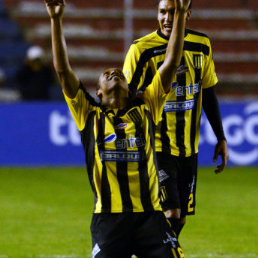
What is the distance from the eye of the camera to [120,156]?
416 centimetres

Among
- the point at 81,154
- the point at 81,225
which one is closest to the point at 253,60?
the point at 81,154

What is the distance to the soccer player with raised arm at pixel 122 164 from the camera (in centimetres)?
408

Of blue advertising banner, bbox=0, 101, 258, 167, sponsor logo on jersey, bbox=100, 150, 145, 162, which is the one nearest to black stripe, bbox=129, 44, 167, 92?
sponsor logo on jersey, bbox=100, 150, 145, 162

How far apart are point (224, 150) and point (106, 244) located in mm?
1820

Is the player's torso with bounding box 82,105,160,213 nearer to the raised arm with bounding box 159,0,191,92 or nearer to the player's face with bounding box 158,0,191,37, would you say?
the raised arm with bounding box 159,0,191,92

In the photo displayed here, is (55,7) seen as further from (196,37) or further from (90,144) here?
(196,37)

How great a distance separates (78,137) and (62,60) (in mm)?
8914

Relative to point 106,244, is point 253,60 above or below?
below

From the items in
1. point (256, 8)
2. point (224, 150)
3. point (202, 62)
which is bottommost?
point (256, 8)

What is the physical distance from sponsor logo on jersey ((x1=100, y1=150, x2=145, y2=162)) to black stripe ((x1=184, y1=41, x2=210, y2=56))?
1491 mm

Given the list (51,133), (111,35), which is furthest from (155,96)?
(111,35)

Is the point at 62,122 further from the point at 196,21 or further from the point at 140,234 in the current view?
the point at 140,234

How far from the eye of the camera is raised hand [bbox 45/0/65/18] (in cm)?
385

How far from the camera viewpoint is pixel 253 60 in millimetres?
18031
